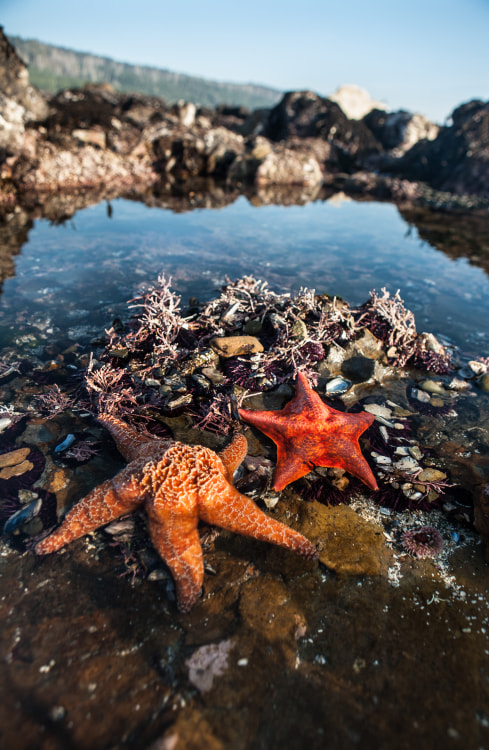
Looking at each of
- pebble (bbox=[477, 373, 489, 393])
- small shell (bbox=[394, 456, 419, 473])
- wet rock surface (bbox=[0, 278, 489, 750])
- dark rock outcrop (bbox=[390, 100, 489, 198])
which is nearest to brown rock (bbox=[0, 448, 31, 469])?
wet rock surface (bbox=[0, 278, 489, 750])

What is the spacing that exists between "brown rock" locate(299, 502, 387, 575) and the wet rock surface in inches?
0.6

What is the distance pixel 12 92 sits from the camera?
695 inches

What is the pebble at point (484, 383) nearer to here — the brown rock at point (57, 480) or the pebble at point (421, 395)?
the pebble at point (421, 395)

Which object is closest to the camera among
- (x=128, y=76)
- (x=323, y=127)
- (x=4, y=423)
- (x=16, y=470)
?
(x=16, y=470)

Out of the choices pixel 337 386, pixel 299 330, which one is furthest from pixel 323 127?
pixel 337 386

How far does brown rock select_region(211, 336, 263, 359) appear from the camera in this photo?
17.3ft

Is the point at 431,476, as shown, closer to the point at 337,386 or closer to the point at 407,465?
the point at 407,465

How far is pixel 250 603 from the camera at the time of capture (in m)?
2.84

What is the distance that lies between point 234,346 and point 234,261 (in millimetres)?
5709

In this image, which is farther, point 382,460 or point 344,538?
point 382,460

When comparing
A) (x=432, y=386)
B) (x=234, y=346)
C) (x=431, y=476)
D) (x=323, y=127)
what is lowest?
(x=431, y=476)

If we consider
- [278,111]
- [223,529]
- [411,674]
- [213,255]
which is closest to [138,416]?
[223,529]

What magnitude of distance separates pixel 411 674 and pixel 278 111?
42.4 m

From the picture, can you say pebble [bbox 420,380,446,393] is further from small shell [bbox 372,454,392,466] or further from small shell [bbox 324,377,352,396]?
small shell [bbox 372,454,392,466]
